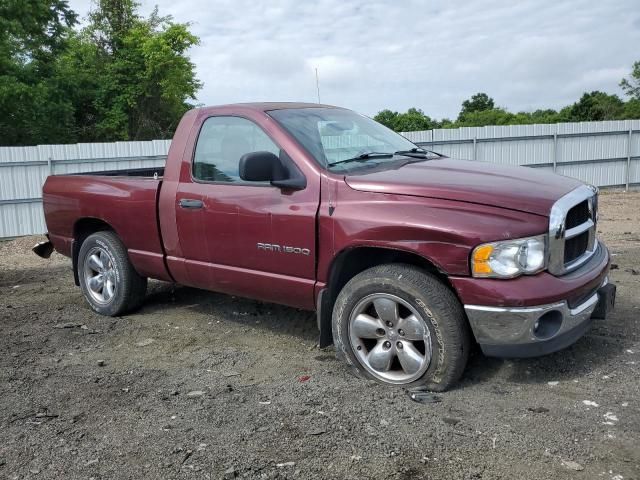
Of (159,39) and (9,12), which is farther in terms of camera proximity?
(159,39)

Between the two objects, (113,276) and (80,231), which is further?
(80,231)

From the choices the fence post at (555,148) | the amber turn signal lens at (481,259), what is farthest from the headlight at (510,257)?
the fence post at (555,148)

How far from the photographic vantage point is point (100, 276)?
6023 millimetres

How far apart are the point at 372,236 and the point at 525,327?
104 centimetres

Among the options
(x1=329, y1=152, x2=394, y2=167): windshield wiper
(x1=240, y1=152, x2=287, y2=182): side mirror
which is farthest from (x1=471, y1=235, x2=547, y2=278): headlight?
(x1=240, y1=152, x2=287, y2=182): side mirror

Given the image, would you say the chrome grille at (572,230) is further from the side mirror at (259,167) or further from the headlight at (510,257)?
the side mirror at (259,167)

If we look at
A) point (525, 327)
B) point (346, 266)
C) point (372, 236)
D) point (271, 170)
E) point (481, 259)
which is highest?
point (271, 170)

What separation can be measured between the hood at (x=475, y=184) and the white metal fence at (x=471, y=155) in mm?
11096

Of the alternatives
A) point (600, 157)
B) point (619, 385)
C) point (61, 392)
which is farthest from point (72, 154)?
point (600, 157)

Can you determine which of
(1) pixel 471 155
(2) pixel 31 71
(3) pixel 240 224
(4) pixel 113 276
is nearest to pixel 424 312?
(3) pixel 240 224

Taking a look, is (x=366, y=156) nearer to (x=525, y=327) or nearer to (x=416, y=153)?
(x=416, y=153)

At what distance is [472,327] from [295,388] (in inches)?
47.6

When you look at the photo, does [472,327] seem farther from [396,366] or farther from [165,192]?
[165,192]

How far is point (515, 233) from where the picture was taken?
3.54 m
